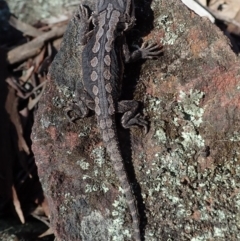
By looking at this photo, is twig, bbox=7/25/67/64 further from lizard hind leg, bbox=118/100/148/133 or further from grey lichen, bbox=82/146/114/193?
grey lichen, bbox=82/146/114/193

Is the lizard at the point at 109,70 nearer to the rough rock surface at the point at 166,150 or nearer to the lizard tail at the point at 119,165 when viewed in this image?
the lizard tail at the point at 119,165

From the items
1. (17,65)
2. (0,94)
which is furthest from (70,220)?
(17,65)

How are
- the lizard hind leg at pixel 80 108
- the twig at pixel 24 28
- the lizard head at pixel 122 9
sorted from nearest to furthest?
the lizard hind leg at pixel 80 108, the lizard head at pixel 122 9, the twig at pixel 24 28

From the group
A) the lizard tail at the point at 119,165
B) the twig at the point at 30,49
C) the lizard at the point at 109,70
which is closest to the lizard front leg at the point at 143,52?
the lizard at the point at 109,70

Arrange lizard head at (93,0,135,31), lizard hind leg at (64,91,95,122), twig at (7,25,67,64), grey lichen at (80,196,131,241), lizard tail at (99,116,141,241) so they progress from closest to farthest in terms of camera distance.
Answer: lizard tail at (99,116,141,241)
grey lichen at (80,196,131,241)
lizard hind leg at (64,91,95,122)
lizard head at (93,0,135,31)
twig at (7,25,67,64)

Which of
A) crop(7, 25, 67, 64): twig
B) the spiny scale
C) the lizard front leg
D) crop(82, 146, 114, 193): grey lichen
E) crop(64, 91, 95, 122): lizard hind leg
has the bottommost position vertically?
crop(7, 25, 67, 64): twig

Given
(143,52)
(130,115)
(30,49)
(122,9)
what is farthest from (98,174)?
(30,49)

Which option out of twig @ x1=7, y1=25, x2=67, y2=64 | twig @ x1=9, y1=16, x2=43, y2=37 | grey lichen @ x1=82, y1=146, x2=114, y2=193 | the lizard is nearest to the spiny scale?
the lizard
